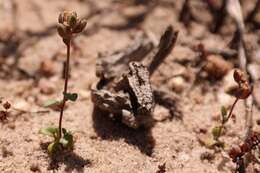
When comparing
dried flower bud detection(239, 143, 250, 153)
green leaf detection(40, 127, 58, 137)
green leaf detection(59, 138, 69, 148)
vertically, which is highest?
green leaf detection(40, 127, 58, 137)

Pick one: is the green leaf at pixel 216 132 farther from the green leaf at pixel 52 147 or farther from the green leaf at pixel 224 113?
the green leaf at pixel 52 147

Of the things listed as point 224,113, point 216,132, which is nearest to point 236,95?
point 224,113

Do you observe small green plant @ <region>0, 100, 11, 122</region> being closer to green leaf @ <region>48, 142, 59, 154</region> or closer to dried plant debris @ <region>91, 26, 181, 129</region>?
green leaf @ <region>48, 142, 59, 154</region>

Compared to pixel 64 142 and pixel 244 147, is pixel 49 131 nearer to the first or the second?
pixel 64 142

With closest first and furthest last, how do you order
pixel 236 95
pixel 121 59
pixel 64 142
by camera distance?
1. pixel 64 142
2. pixel 236 95
3. pixel 121 59

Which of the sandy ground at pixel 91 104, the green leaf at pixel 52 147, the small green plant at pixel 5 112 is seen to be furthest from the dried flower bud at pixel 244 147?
the small green plant at pixel 5 112

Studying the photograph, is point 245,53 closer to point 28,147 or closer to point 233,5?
point 233,5

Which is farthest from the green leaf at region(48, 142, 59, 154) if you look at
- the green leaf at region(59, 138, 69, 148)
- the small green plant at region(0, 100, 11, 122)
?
the small green plant at region(0, 100, 11, 122)
